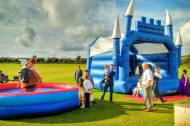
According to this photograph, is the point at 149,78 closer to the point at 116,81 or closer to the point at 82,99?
the point at 82,99

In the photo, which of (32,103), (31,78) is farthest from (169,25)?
(32,103)

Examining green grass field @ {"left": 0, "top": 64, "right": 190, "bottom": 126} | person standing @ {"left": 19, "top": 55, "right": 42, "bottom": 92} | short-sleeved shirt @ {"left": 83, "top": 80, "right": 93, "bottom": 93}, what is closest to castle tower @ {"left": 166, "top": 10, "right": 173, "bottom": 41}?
green grass field @ {"left": 0, "top": 64, "right": 190, "bottom": 126}

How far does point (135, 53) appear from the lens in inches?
564

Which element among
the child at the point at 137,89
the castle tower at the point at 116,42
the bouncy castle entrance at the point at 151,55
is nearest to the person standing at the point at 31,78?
the child at the point at 137,89

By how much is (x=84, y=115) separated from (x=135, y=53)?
7933 millimetres

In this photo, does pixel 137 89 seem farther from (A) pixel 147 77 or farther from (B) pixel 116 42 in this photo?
(A) pixel 147 77

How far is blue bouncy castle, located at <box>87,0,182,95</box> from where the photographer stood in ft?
37.6

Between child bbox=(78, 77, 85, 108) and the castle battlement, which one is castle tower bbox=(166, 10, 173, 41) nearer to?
the castle battlement

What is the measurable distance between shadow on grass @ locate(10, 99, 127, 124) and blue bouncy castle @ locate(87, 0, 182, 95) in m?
3.43

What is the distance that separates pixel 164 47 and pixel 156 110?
7.30m

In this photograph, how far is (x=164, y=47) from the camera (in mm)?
14477

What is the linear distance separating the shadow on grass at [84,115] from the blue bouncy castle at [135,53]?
343cm

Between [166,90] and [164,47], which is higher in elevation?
[164,47]

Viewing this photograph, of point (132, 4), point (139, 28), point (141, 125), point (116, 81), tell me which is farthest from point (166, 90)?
point (141, 125)
